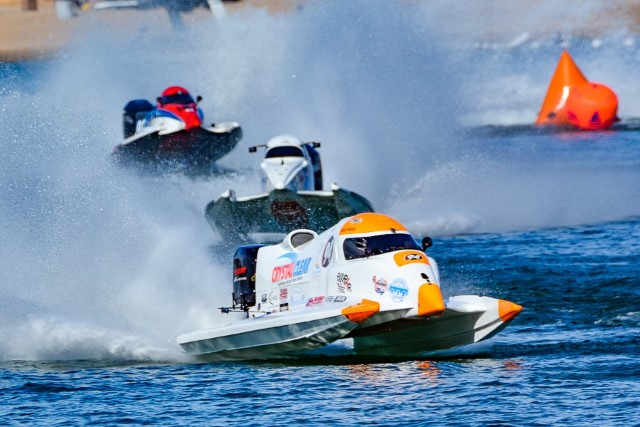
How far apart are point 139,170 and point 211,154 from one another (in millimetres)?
2602

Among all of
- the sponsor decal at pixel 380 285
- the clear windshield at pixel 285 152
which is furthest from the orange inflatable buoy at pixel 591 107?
the sponsor decal at pixel 380 285

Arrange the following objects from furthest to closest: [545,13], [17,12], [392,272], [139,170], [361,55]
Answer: [17,12] < [545,13] < [361,55] < [139,170] < [392,272]

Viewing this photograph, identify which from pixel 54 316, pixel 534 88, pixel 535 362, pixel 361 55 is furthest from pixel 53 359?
pixel 534 88

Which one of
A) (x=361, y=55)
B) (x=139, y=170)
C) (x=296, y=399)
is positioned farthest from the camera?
(x=361, y=55)

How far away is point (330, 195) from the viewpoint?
24.7 m

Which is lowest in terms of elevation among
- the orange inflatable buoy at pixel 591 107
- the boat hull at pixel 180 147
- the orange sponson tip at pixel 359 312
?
the orange sponson tip at pixel 359 312

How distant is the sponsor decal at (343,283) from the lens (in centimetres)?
1410

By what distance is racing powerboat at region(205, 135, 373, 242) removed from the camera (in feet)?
80.7

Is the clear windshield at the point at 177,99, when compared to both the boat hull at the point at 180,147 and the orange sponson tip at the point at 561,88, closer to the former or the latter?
the boat hull at the point at 180,147

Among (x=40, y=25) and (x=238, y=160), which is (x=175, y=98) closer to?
(x=238, y=160)

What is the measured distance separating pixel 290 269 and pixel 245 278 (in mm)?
937

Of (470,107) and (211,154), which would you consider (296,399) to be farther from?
(470,107)

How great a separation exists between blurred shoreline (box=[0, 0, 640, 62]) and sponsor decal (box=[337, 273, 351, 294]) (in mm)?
38767

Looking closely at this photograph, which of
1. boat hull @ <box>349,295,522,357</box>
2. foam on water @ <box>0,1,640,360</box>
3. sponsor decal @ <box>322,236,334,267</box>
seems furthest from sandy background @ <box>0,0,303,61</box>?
boat hull @ <box>349,295,522,357</box>
